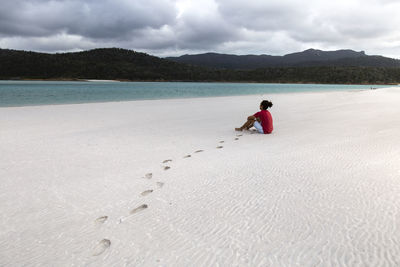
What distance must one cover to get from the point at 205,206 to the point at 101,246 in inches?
42.9

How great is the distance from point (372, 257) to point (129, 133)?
6.47m

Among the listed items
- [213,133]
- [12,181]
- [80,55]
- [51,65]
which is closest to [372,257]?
[12,181]

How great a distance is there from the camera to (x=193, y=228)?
95.7 inches

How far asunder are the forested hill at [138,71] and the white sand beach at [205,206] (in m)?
90.3

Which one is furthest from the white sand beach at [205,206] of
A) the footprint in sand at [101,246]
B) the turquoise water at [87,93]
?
the turquoise water at [87,93]

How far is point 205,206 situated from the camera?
9.39 ft

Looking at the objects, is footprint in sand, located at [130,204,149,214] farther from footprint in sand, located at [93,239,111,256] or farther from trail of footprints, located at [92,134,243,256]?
footprint in sand, located at [93,239,111,256]

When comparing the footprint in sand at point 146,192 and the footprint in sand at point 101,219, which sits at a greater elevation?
the footprint in sand at point 146,192

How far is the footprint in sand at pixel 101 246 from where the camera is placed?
83.5 inches

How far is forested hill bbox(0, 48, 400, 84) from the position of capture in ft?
261

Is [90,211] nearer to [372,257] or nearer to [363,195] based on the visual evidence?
[372,257]

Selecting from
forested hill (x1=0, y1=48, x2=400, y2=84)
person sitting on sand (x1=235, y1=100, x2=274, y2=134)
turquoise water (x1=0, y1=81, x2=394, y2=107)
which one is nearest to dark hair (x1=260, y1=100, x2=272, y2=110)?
person sitting on sand (x1=235, y1=100, x2=274, y2=134)

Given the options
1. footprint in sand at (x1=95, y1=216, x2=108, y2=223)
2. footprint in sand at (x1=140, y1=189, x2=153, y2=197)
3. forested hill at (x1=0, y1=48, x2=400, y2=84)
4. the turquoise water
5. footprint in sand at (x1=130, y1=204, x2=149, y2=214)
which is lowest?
footprint in sand at (x1=95, y1=216, x2=108, y2=223)

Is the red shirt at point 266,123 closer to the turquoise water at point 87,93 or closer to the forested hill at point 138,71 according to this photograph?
the turquoise water at point 87,93
